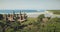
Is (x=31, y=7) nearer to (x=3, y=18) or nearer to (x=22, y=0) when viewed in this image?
(x=22, y=0)

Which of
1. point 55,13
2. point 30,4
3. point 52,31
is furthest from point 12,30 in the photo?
point 55,13

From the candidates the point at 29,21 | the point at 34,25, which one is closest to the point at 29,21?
the point at 29,21

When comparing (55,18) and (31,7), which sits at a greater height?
(31,7)

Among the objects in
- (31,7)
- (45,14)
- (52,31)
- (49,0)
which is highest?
(49,0)

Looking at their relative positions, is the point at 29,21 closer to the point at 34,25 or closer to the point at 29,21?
the point at 29,21

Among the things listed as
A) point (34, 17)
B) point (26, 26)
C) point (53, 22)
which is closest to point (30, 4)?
point (34, 17)

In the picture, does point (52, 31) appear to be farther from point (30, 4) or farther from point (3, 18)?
point (3, 18)
